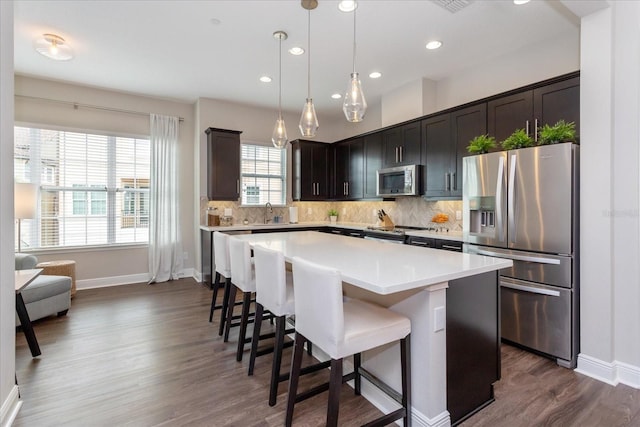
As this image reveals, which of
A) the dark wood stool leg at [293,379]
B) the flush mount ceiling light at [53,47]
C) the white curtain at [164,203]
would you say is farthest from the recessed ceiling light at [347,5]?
the white curtain at [164,203]

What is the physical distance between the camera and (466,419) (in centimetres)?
191

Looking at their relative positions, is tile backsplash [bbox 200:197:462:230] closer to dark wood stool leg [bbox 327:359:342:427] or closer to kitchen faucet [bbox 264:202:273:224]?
kitchen faucet [bbox 264:202:273:224]

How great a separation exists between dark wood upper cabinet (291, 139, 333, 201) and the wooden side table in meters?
3.59

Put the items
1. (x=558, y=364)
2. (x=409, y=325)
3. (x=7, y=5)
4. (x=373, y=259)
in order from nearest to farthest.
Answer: (x=409, y=325) → (x=7, y=5) → (x=373, y=259) → (x=558, y=364)

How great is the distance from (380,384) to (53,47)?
4.61 metres

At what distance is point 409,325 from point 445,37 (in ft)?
10.4

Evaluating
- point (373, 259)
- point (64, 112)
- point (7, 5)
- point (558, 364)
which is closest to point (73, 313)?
point (64, 112)

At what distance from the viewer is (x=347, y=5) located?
2.81 meters

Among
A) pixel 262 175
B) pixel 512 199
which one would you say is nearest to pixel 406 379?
pixel 512 199

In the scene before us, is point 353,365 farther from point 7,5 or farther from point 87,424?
point 7,5

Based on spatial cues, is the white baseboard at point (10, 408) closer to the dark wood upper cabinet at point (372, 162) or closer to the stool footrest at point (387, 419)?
the stool footrest at point (387, 419)

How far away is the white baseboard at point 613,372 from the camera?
2.31 m

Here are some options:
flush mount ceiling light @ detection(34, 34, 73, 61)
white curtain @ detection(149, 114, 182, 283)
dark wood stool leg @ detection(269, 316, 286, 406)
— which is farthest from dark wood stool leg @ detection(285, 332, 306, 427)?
white curtain @ detection(149, 114, 182, 283)

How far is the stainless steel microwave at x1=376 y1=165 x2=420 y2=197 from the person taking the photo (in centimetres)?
439
